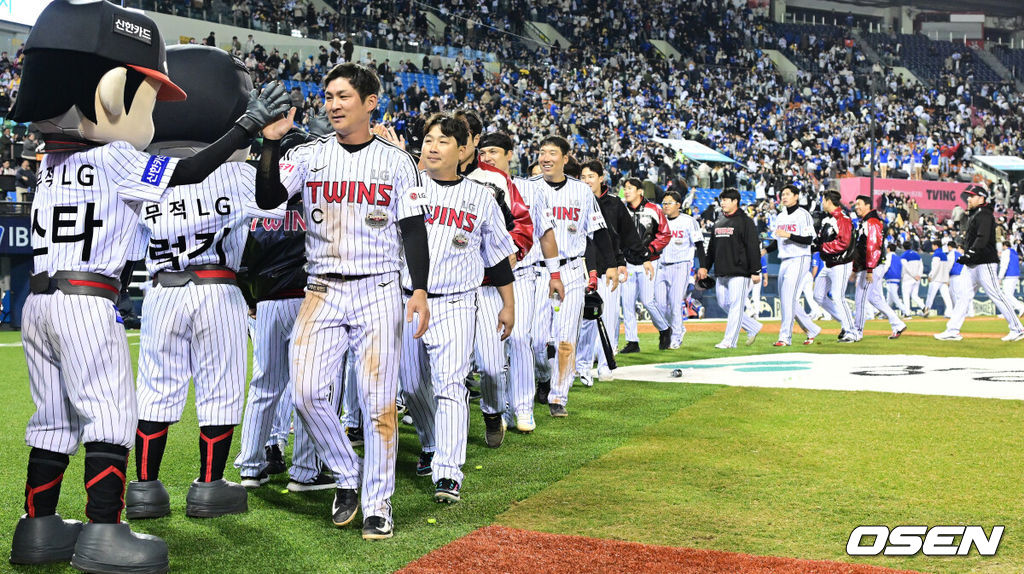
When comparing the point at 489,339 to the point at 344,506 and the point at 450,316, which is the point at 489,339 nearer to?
the point at 450,316

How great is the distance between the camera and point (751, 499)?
4.79 m

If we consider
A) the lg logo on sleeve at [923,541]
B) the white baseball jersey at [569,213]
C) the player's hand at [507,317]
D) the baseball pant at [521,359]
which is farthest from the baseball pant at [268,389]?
the white baseball jersey at [569,213]

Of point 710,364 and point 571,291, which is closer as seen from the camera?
point 571,291

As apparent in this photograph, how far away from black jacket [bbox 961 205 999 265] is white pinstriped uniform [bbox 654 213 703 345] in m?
4.03

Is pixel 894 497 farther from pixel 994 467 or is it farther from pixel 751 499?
pixel 994 467

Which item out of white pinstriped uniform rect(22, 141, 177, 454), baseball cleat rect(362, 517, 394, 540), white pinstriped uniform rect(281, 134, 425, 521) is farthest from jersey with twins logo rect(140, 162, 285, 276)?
baseball cleat rect(362, 517, 394, 540)

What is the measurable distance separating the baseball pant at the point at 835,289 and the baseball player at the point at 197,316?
1122 cm

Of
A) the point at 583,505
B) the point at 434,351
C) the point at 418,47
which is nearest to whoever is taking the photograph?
the point at 583,505

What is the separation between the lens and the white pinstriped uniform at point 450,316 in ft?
16.4

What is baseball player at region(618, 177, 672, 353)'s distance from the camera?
41.0ft

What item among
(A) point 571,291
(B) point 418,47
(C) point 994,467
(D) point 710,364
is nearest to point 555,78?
(B) point 418,47

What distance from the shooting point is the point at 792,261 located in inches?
529

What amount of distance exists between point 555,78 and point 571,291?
1155 inches

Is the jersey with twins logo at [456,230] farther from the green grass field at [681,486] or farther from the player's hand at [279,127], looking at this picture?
the player's hand at [279,127]
